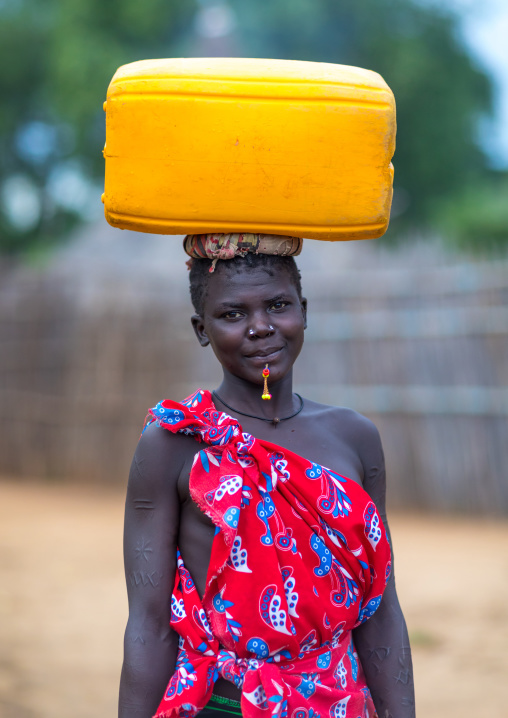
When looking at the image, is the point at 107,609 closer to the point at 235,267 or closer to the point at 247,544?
the point at 247,544

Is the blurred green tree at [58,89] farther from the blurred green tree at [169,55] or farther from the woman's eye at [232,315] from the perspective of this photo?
the woman's eye at [232,315]

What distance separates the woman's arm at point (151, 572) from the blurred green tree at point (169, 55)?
17854 mm

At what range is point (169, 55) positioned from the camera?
1920 centimetres

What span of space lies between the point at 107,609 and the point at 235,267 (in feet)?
14.8

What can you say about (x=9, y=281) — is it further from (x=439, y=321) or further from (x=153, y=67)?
(x=153, y=67)

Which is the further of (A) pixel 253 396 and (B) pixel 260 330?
(A) pixel 253 396

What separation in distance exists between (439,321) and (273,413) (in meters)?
6.24

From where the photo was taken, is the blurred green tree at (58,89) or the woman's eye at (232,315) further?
the blurred green tree at (58,89)

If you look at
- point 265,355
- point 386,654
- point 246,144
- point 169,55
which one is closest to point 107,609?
point 386,654

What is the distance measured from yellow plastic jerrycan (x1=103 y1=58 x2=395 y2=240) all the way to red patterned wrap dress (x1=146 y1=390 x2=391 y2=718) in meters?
0.44

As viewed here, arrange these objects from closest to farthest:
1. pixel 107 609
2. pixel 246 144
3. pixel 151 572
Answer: pixel 246 144 < pixel 151 572 < pixel 107 609

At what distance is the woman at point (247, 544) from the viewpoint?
171cm

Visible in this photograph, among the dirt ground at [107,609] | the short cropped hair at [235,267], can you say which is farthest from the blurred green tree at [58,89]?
the short cropped hair at [235,267]

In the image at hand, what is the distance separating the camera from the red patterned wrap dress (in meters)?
1.70
